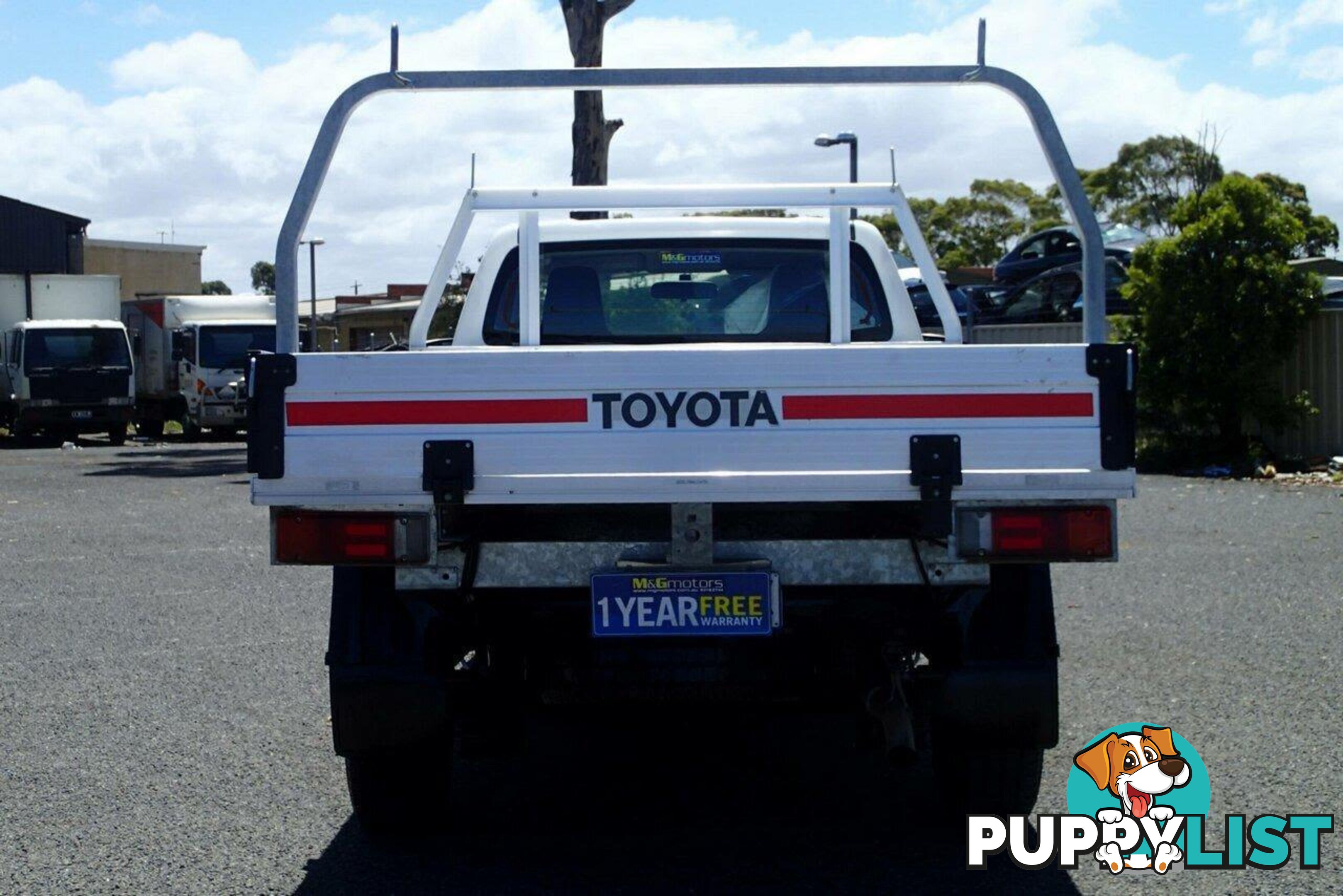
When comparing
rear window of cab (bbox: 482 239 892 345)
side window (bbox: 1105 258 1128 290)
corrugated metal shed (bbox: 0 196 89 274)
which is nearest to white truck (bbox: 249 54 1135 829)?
rear window of cab (bbox: 482 239 892 345)

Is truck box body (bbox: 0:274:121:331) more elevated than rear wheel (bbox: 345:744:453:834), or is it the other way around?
truck box body (bbox: 0:274:121:331)

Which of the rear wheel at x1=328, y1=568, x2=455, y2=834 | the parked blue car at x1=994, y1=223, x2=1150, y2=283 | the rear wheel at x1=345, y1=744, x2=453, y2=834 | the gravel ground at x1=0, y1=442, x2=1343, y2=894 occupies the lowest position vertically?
the gravel ground at x1=0, y1=442, x2=1343, y2=894

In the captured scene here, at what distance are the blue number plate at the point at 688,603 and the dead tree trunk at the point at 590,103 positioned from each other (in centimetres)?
1474

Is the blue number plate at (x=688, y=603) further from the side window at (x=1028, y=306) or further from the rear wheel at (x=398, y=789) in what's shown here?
the side window at (x=1028, y=306)

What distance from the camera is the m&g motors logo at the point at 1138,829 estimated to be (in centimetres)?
452

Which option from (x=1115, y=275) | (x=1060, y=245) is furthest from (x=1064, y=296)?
(x=1060, y=245)

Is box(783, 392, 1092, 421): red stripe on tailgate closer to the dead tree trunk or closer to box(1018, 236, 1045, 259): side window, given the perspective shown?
the dead tree trunk

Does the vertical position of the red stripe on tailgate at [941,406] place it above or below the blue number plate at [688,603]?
above

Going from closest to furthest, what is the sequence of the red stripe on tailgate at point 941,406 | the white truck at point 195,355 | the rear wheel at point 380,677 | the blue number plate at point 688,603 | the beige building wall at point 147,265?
the red stripe on tailgate at point 941,406, the blue number plate at point 688,603, the rear wheel at point 380,677, the white truck at point 195,355, the beige building wall at point 147,265

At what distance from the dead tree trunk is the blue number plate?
580 inches

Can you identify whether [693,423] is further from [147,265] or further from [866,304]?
[147,265]

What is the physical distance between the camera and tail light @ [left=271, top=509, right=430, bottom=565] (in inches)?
164

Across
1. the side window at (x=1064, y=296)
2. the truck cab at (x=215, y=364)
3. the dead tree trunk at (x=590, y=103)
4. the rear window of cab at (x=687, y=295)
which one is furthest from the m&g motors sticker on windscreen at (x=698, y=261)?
the truck cab at (x=215, y=364)

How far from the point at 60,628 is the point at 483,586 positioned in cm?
518
